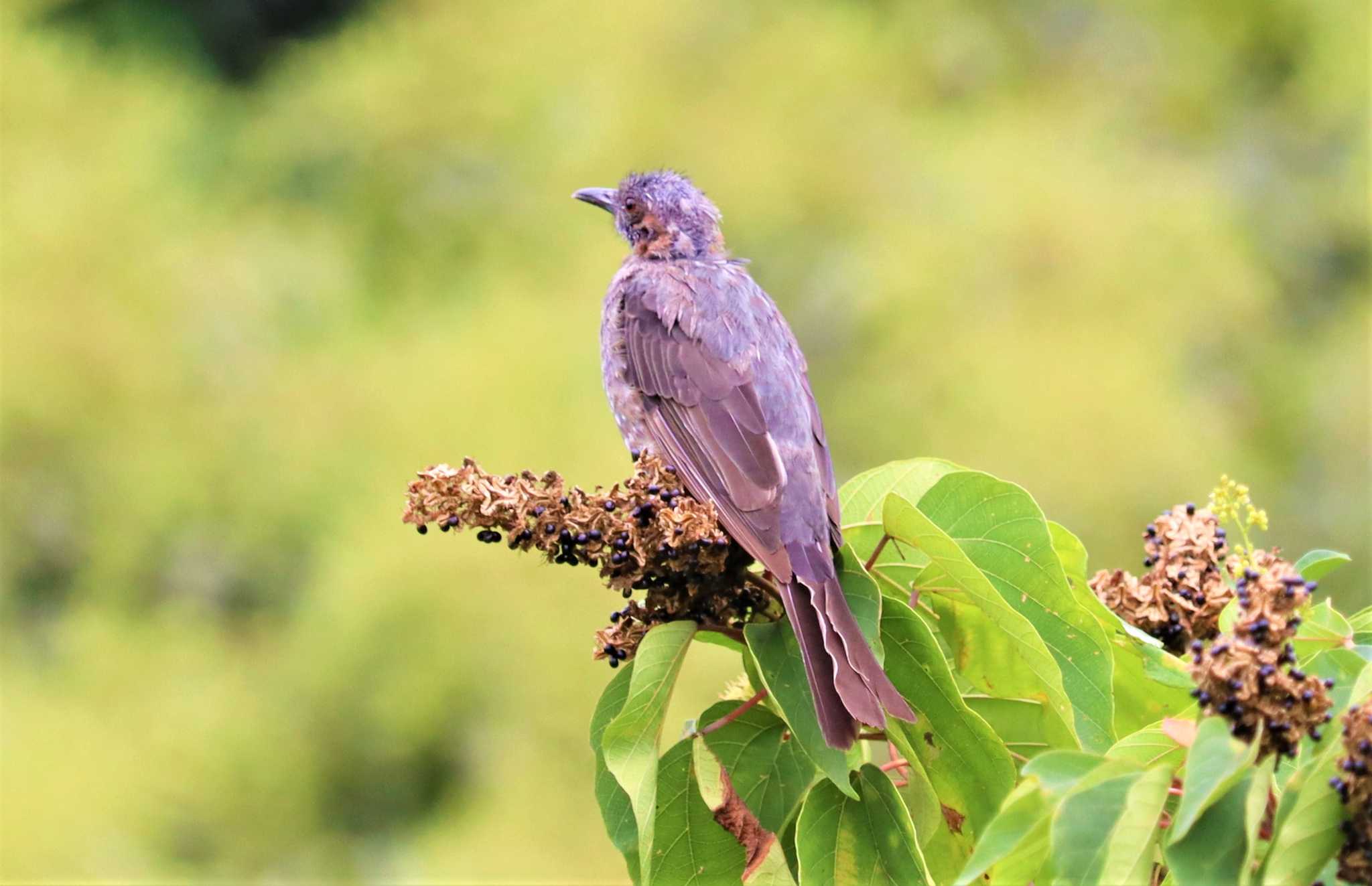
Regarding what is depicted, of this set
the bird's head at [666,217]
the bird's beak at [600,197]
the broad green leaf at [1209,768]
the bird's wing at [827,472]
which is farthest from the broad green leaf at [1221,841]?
the bird's beak at [600,197]

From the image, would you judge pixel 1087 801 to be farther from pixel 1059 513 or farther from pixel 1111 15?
pixel 1111 15

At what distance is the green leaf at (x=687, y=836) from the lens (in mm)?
2252

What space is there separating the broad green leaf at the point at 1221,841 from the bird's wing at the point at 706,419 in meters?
1.20

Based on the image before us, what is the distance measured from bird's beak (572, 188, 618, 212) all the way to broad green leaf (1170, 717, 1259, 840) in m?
3.42

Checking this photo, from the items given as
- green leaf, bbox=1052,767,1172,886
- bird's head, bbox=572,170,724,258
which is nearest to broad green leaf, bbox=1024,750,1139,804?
green leaf, bbox=1052,767,1172,886

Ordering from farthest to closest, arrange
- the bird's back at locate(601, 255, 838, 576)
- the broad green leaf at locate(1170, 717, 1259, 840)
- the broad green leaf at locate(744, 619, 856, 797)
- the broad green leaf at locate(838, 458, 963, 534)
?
1. the bird's back at locate(601, 255, 838, 576)
2. the broad green leaf at locate(838, 458, 963, 534)
3. the broad green leaf at locate(744, 619, 856, 797)
4. the broad green leaf at locate(1170, 717, 1259, 840)

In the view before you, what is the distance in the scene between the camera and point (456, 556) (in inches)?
380

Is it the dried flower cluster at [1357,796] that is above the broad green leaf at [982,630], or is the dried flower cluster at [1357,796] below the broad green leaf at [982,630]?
below

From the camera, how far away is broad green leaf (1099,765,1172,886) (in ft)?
5.30

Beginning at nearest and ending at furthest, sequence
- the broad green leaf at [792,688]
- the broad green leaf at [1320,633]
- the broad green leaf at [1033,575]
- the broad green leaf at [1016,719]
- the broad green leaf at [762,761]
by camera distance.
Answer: the broad green leaf at [1320,633] < the broad green leaf at [792,688] < the broad green leaf at [1033,575] < the broad green leaf at [762,761] < the broad green leaf at [1016,719]

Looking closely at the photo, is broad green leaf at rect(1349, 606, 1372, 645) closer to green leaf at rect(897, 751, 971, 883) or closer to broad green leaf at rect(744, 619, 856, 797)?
green leaf at rect(897, 751, 971, 883)

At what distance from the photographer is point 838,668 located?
2150mm

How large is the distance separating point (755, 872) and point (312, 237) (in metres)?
10.8

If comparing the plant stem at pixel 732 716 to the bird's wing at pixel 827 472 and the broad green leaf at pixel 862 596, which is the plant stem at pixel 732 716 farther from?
the bird's wing at pixel 827 472
